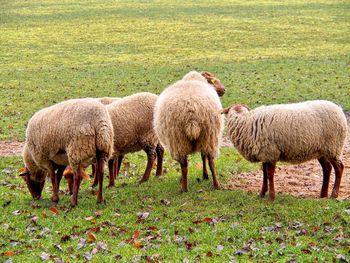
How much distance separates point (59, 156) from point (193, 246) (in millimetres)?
3374

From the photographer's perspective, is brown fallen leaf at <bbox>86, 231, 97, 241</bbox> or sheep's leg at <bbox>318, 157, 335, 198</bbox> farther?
sheep's leg at <bbox>318, 157, 335, 198</bbox>

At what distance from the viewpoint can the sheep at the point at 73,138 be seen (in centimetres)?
1030

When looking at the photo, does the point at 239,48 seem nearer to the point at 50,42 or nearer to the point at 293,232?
the point at 50,42

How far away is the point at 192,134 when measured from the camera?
35.8 feet

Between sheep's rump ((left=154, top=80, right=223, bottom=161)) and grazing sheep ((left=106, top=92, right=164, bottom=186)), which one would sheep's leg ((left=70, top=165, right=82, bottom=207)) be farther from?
sheep's rump ((left=154, top=80, right=223, bottom=161))

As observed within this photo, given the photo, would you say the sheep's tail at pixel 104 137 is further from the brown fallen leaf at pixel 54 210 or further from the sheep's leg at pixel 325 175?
the sheep's leg at pixel 325 175

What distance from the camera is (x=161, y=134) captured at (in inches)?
452

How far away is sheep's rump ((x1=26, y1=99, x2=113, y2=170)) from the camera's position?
33.8 ft

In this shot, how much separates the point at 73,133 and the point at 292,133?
141 inches

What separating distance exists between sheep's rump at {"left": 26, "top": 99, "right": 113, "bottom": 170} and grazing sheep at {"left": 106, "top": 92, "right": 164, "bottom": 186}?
4.91 ft

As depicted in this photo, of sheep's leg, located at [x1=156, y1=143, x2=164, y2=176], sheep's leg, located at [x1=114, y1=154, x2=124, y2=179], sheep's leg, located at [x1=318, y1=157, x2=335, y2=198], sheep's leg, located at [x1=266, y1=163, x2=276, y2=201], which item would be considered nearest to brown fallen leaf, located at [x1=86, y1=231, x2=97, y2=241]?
sheep's leg, located at [x1=266, y1=163, x2=276, y2=201]

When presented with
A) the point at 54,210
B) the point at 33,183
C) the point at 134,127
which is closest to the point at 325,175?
the point at 134,127

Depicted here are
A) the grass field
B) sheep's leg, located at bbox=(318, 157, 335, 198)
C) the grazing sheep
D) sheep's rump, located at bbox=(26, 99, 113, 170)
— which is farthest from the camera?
the grazing sheep

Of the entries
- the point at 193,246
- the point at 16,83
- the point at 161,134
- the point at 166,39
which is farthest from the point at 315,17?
the point at 193,246
